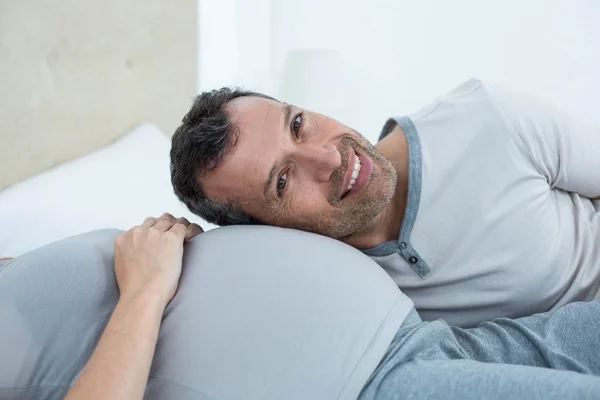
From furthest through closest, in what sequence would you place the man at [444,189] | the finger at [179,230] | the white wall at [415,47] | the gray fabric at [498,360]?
the white wall at [415,47], the man at [444,189], the finger at [179,230], the gray fabric at [498,360]

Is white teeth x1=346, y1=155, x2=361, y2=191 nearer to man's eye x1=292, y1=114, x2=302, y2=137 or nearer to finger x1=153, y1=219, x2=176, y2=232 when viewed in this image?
man's eye x1=292, y1=114, x2=302, y2=137

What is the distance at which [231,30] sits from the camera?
230 cm

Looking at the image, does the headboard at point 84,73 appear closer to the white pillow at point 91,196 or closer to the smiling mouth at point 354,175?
the white pillow at point 91,196

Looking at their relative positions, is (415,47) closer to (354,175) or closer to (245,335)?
(354,175)

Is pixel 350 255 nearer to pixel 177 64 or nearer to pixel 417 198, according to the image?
pixel 417 198

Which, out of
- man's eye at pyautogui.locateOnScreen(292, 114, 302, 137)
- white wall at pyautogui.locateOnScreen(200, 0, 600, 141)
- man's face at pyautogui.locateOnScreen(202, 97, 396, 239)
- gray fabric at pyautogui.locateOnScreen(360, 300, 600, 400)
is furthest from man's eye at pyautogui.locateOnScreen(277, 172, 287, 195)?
white wall at pyautogui.locateOnScreen(200, 0, 600, 141)

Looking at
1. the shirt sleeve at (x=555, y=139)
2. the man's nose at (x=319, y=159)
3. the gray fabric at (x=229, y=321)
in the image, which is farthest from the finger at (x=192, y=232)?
the shirt sleeve at (x=555, y=139)

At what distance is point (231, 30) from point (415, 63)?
780mm

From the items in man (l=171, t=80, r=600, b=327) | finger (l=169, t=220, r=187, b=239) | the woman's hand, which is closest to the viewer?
the woman's hand

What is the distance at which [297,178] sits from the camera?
112cm

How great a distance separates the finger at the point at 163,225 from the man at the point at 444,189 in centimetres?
12

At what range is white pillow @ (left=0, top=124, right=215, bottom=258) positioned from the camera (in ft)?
3.95

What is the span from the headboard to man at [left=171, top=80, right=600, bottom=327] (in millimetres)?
472

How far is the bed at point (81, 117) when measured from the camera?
4.18 ft
